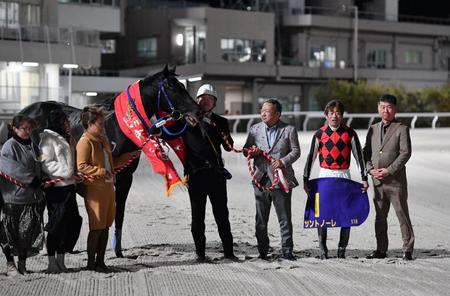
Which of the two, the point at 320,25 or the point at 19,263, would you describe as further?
the point at 320,25

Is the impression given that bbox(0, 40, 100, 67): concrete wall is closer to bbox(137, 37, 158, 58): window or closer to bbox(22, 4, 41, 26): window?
bbox(22, 4, 41, 26): window

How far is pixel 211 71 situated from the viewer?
54.6 meters

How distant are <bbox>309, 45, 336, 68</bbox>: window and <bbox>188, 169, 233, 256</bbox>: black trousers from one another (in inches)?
2145

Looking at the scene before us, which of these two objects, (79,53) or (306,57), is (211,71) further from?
(79,53)

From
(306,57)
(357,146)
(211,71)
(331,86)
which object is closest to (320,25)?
(306,57)

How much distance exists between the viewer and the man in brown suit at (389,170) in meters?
8.18

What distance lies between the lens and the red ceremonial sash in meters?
7.88

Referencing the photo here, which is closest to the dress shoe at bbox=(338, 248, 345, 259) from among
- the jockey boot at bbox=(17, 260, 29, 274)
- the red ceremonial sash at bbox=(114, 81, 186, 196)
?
the red ceremonial sash at bbox=(114, 81, 186, 196)

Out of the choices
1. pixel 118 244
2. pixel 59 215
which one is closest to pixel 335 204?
pixel 118 244

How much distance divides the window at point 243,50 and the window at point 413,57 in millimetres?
14592

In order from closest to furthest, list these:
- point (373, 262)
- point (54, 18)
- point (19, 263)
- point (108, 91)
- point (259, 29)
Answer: point (19, 263), point (373, 262), point (54, 18), point (108, 91), point (259, 29)

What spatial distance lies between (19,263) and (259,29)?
53.0m

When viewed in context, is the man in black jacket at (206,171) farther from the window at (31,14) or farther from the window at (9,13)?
the window at (31,14)

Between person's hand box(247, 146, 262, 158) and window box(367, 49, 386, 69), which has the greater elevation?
window box(367, 49, 386, 69)
